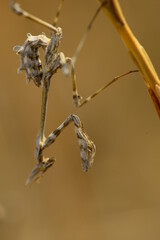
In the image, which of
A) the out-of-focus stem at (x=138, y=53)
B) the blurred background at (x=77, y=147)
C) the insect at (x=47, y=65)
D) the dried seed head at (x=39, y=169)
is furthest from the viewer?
the blurred background at (x=77, y=147)

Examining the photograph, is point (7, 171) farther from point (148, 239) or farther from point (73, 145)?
point (148, 239)

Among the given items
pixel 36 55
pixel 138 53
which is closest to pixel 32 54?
pixel 36 55

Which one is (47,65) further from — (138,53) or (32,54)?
(138,53)

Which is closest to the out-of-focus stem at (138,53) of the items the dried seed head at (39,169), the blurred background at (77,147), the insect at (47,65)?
the insect at (47,65)

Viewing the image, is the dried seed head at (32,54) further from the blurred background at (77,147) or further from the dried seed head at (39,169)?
the blurred background at (77,147)

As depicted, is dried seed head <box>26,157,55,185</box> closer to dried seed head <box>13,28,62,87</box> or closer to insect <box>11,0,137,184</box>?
insect <box>11,0,137,184</box>

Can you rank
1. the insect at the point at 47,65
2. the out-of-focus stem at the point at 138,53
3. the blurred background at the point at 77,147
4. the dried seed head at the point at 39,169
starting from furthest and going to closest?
1. the blurred background at the point at 77,147
2. the dried seed head at the point at 39,169
3. the insect at the point at 47,65
4. the out-of-focus stem at the point at 138,53

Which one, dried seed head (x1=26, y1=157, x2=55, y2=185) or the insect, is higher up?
the insect

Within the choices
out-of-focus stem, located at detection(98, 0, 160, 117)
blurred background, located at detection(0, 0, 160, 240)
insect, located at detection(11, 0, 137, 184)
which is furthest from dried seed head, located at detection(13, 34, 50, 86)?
blurred background, located at detection(0, 0, 160, 240)
